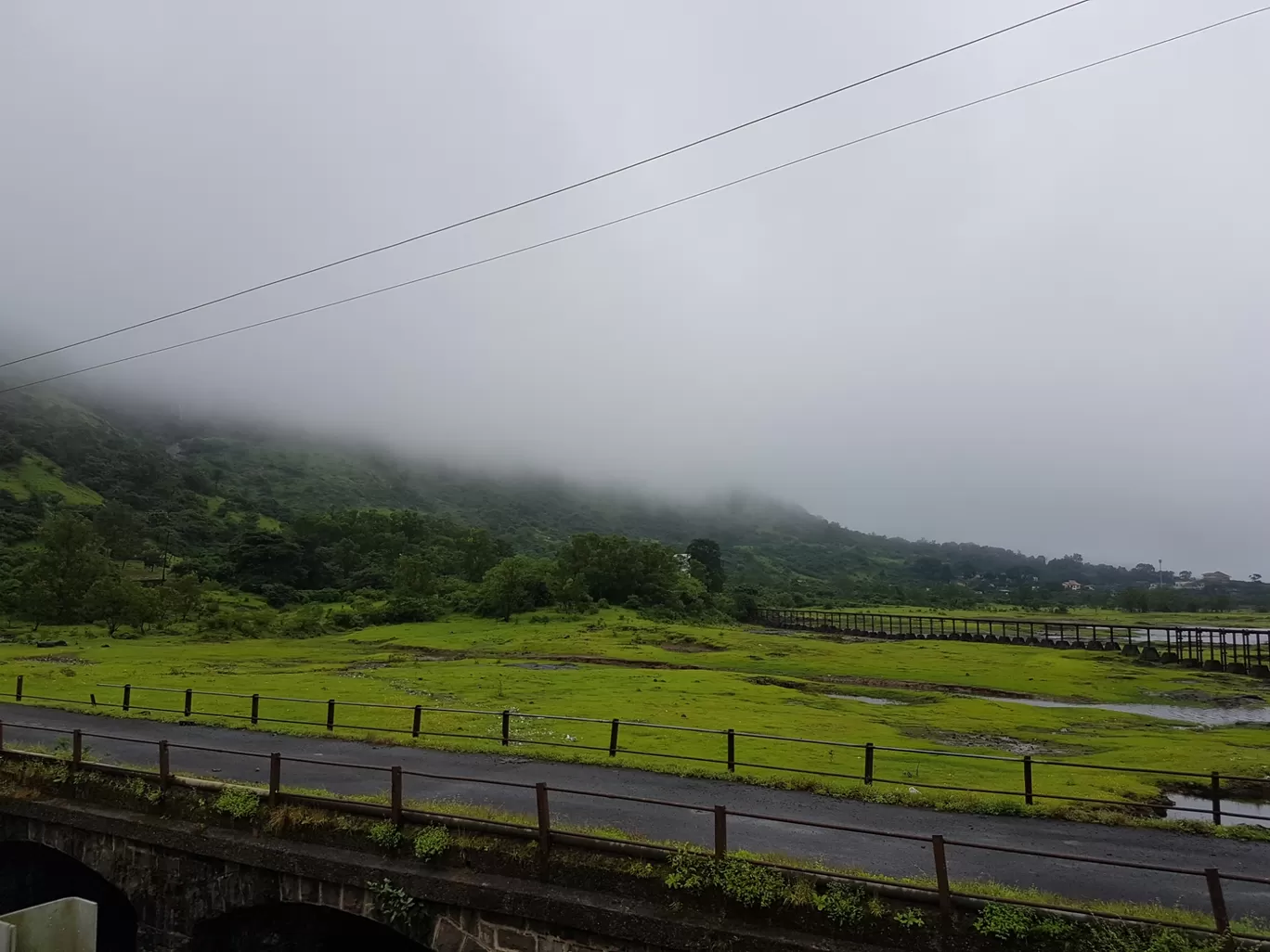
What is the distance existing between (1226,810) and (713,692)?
19.7 m

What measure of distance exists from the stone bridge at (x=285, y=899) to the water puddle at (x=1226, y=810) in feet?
38.8

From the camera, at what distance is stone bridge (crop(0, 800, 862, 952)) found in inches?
410

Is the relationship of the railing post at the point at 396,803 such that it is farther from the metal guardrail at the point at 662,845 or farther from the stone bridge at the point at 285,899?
the stone bridge at the point at 285,899

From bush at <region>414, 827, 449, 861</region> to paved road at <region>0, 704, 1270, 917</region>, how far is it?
2201mm

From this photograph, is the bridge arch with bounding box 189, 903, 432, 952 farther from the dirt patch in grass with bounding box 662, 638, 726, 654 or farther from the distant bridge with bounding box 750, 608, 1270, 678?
the distant bridge with bounding box 750, 608, 1270, 678

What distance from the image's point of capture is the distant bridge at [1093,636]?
57250 millimetres

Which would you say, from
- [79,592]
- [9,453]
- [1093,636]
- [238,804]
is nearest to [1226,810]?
[238,804]

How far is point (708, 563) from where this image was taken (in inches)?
4916

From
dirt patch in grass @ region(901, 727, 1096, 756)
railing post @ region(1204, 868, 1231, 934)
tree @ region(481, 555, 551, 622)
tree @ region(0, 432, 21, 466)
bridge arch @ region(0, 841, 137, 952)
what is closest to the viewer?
railing post @ region(1204, 868, 1231, 934)

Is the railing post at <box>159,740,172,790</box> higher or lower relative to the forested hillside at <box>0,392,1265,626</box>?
lower

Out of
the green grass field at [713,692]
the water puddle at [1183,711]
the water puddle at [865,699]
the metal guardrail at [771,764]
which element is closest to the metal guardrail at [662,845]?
the metal guardrail at [771,764]

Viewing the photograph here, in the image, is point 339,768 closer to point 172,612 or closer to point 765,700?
point 765,700

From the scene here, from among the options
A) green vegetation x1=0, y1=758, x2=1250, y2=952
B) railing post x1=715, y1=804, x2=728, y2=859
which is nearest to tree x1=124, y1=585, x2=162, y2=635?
green vegetation x1=0, y1=758, x2=1250, y2=952

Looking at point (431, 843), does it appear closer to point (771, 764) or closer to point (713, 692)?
point (771, 764)
